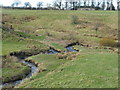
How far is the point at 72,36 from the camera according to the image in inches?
2373

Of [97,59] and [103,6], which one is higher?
[103,6]

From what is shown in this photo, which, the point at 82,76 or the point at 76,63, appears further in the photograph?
the point at 76,63

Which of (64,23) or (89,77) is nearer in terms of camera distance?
(89,77)

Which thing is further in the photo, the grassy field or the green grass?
the grassy field

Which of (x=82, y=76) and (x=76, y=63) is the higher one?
(x=76, y=63)

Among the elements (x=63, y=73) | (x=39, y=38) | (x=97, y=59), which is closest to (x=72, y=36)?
(x=39, y=38)

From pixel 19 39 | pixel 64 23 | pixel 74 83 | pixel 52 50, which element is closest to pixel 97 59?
pixel 74 83

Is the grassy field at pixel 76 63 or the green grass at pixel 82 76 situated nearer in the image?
the green grass at pixel 82 76

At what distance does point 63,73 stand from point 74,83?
437cm

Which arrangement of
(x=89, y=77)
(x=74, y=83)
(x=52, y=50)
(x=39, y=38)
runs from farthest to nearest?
(x=39, y=38), (x=52, y=50), (x=89, y=77), (x=74, y=83)

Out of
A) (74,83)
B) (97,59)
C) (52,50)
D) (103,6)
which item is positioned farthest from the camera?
(103,6)

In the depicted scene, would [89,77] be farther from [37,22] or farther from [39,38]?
[37,22]

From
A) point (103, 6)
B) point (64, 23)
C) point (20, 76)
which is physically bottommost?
point (20, 76)

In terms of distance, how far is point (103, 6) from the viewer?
15712 centimetres
